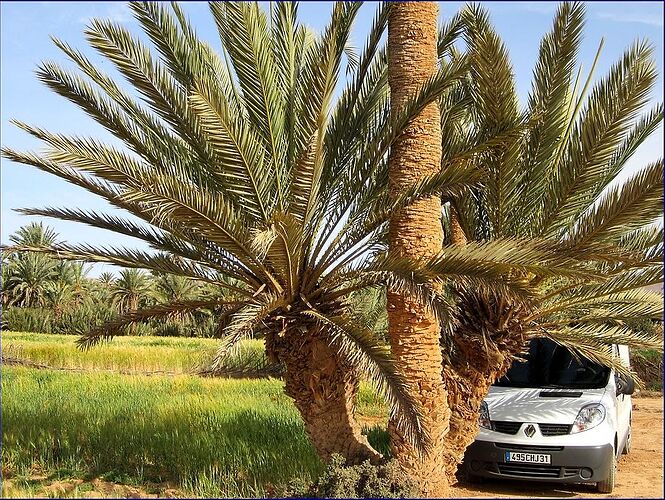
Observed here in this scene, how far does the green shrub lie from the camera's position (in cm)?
691

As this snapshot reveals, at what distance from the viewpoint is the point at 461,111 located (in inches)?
357

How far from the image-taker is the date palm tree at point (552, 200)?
7551mm

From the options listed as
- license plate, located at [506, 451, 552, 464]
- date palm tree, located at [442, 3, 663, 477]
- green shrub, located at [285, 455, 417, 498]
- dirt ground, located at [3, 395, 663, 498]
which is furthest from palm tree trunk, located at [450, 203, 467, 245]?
green shrub, located at [285, 455, 417, 498]

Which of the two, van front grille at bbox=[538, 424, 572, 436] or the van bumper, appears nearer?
the van bumper

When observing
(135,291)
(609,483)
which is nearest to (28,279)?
(135,291)

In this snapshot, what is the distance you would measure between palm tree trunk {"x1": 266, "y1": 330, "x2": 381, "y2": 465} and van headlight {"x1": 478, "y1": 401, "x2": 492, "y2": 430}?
1.64 m

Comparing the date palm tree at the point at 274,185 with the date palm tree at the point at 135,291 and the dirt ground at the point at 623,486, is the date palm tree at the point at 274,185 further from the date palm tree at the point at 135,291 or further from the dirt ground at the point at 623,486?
the date palm tree at the point at 135,291

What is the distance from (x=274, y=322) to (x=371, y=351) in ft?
4.49

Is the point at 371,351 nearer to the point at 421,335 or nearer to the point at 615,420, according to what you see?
the point at 421,335

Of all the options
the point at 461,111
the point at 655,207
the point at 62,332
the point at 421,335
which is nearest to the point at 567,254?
the point at 655,207

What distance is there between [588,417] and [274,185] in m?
4.69

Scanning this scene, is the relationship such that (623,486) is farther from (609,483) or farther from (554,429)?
(554,429)

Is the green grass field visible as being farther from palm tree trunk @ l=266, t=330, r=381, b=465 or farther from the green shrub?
the green shrub

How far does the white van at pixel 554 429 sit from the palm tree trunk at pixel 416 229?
4.22 ft
